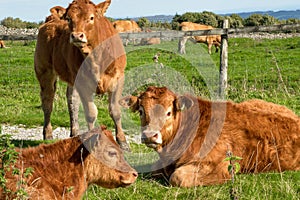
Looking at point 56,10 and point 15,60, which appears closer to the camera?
point 56,10

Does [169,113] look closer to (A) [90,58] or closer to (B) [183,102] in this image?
(B) [183,102]

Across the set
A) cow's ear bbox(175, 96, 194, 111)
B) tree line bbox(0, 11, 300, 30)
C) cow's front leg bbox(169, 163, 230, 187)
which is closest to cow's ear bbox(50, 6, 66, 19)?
cow's ear bbox(175, 96, 194, 111)

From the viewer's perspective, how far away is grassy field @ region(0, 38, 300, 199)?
658 cm

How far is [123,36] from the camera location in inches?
533

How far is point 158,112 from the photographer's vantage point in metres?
7.36

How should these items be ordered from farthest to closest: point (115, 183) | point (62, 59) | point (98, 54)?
point (62, 59), point (98, 54), point (115, 183)

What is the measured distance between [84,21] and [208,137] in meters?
3.22

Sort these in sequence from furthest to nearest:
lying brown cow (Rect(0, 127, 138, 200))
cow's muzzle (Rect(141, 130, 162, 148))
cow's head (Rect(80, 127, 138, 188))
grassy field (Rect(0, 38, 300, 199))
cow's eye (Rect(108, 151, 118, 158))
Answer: cow's muzzle (Rect(141, 130, 162, 148))
grassy field (Rect(0, 38, 300, 199))
cow's eye (Rect(108, 151, 118, 158))
cow's head (Rect(80, 127, 138, 188))
lying brown cow (Rect(0, 127, 138, 200))

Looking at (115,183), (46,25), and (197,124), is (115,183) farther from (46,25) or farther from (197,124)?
(46,25)

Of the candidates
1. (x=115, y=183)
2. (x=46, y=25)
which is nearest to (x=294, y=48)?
(x=46, y=25)

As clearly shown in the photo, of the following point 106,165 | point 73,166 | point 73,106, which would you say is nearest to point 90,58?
point 73,106

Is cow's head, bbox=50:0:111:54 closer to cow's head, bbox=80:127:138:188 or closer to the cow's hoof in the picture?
the cow's hoof

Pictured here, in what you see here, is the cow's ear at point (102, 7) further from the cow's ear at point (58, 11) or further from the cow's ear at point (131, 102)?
the cow's ear at point (131, 102)

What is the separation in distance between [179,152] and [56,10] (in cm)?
424
